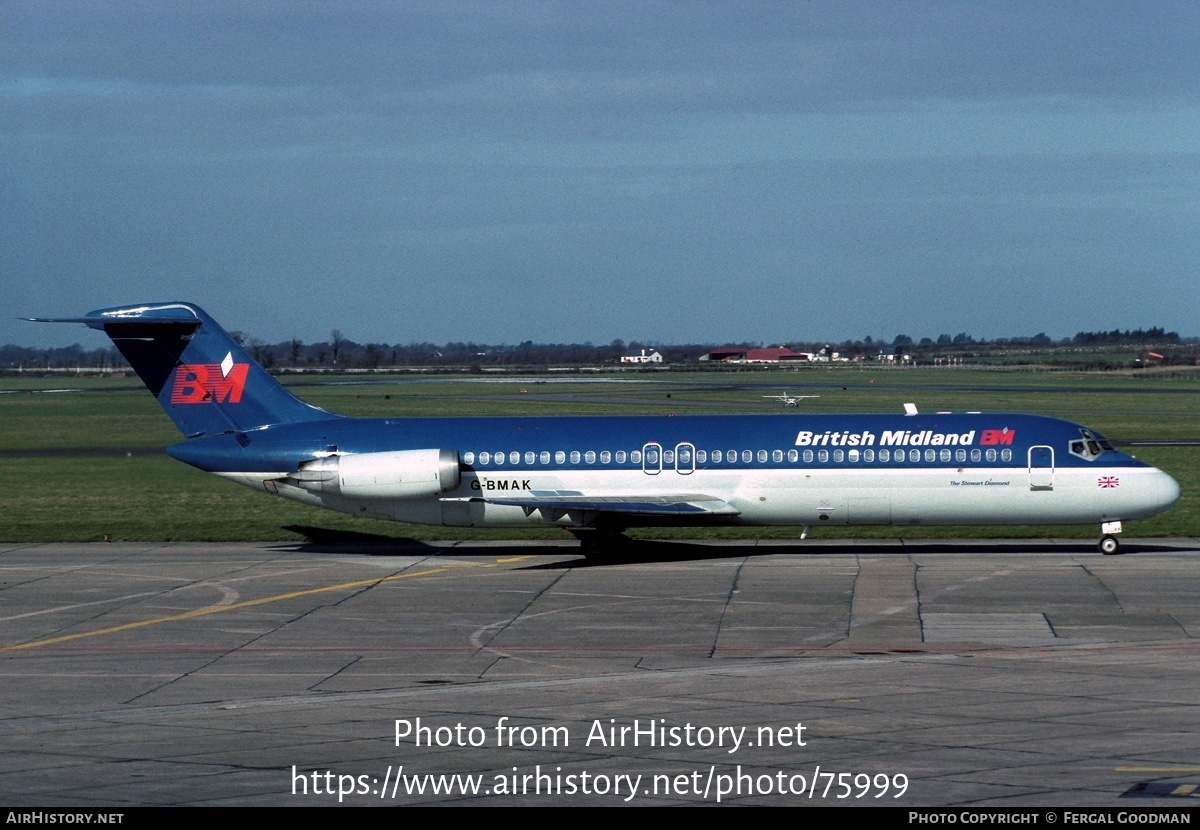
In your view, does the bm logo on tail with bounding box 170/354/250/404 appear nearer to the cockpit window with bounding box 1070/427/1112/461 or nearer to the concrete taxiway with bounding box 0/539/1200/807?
the concrete taxiway with bounding box 0/539/1200/807

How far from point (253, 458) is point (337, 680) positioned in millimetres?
14600

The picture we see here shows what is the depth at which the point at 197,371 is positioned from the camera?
3634 cm

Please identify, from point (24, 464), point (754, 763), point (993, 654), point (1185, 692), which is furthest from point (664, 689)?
point (24, 464)

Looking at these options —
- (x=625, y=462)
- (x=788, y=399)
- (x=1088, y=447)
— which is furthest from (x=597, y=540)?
(x=788, y=399)

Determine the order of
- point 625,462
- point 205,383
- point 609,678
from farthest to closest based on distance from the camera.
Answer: point 205,383, point 625,462, point 609,678

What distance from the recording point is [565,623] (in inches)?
1073

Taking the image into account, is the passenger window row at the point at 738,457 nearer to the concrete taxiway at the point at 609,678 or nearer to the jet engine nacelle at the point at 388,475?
the jet engine nacelle at the point at 388,475

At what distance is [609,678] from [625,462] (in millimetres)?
13559

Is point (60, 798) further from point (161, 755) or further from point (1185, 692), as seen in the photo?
point (1185, 692)

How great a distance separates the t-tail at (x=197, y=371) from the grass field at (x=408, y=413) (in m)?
6.11

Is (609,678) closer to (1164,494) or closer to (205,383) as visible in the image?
(205,383)

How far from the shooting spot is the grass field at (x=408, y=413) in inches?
1677

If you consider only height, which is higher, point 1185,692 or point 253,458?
point 253,458

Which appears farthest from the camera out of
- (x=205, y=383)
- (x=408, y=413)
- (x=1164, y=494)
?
(x=408, y=413)
